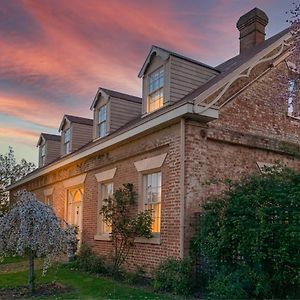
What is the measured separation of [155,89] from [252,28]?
5446mm

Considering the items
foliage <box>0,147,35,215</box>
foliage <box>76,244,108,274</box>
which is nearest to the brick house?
foliage <box>76,244,108,274</box>

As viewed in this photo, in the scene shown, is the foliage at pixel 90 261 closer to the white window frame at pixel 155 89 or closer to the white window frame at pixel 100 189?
the white window frame at pixel 100 189

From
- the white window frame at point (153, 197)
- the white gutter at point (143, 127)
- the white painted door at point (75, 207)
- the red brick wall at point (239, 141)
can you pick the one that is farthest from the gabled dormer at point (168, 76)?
the white painted door at point (75, 207)

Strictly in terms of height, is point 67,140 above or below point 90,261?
above

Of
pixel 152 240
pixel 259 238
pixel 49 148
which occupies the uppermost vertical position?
pixel 49 148

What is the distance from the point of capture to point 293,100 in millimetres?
12320

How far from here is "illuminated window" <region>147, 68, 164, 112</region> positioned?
42.7 feet

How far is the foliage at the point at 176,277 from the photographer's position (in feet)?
31.0

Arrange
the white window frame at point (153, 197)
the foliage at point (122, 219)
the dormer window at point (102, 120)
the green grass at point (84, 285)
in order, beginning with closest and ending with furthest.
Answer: the green grass at point (84, 285) < the white window frame at point (153, 197) < the foliage at point (122, 219) < the dormer window at point (102, 120)

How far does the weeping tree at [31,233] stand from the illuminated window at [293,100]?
24.4ft

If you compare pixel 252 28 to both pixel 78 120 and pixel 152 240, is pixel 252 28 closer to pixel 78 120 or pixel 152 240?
pixel 152 240

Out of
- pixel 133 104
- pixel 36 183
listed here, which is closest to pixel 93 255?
pixel 133 104

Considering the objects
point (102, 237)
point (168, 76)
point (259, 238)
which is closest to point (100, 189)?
point (102, 237)

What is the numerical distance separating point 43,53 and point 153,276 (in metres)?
9.03
